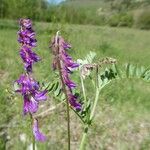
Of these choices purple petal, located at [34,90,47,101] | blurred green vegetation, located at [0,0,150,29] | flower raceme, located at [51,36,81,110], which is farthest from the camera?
blurred green vegetation, located at [0,0,150,29]

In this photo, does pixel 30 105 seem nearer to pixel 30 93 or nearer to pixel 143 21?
pixel 30 93

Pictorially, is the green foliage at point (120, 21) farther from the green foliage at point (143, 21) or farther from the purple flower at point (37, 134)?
the purple flower at point (37, 134)

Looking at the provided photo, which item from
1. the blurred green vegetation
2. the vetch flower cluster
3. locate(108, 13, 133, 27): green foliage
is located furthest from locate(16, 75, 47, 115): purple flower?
locate(108, 13, 133, 27): green foliage

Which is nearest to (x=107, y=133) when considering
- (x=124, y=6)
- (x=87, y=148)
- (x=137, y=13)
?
(x=87, y=148)

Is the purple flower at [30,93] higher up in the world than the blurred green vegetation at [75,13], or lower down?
higher up

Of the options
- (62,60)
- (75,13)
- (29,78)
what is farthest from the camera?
(75,13)

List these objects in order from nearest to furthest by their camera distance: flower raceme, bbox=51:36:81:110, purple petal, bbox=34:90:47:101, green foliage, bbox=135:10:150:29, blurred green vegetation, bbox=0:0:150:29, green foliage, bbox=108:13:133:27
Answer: flower raceme, bbox=51:36:81:110, purple petal, bbox=34:90:47:101, blurred green vegetation, bbox=0:0:150:29, green foliage, bbox=108:13:133:27, green foliage, bbox=135:10:150:29

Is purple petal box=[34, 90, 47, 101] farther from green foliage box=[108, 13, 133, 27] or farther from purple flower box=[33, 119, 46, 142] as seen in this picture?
green foliage box=[108, 13, 133, 27]

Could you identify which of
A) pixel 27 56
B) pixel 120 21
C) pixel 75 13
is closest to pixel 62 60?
pixel 27 56

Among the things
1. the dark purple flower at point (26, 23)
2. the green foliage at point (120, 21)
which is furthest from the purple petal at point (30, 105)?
the green foliage at point (120, 21)
